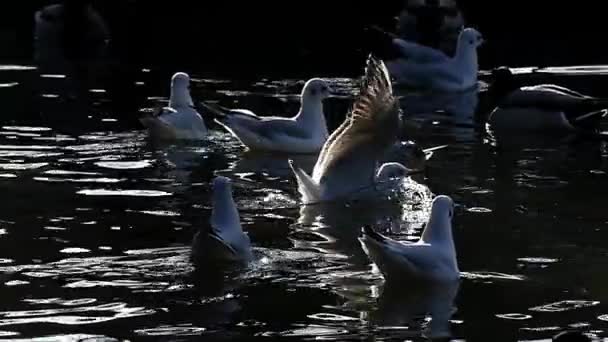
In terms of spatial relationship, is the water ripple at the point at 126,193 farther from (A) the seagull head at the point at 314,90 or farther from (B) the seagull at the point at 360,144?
(A) the seagull head at the point at 314,90

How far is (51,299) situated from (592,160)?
25.4ft

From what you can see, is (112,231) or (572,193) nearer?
(112,231)

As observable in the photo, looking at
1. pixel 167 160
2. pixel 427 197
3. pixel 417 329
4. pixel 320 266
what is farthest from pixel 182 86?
pixel 417 329

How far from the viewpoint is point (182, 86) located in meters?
17.0

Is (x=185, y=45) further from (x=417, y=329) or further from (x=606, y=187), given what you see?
(x=417, y=329)

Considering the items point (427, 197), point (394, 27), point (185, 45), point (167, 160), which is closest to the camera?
point (427, 197)

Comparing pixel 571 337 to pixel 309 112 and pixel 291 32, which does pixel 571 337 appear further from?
pixel 291 32

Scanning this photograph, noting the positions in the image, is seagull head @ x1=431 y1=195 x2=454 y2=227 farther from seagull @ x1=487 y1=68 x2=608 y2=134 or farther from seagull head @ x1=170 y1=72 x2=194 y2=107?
seagull @ x1=487 y1=68 x2=608 y2=134

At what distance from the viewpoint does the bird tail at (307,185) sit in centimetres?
1315

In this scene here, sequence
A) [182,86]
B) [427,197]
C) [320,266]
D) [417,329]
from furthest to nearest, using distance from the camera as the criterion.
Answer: [182,86] < [427,197] < [320,266] < [417,329]

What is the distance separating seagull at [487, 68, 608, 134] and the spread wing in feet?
18.8

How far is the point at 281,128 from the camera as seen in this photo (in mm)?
16016

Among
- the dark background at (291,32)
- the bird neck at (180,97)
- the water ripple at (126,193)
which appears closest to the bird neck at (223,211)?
the water ripple at (126,193)

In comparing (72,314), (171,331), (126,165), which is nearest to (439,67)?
(126,165)
